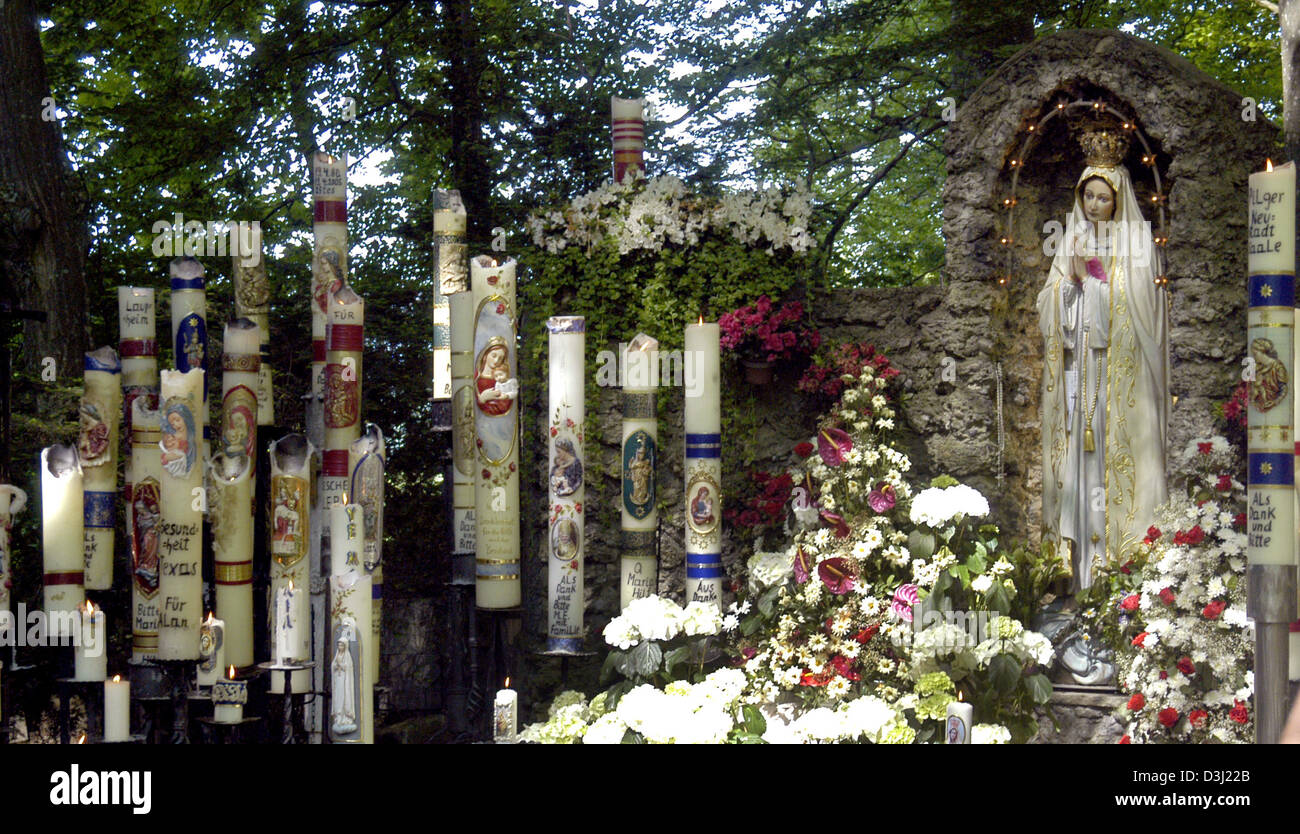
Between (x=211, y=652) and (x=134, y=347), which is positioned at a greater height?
(x=134, y=347)

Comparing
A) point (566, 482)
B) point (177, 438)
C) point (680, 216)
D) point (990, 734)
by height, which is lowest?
point (990, 734)

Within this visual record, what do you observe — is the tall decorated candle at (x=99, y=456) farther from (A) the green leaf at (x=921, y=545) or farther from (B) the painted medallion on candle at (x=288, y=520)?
(A) the green leaf at (x=921, y=545)

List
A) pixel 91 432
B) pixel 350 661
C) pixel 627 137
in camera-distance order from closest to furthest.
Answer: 1. pixel 350 661
2. pixel 91 432
3. pixel 627 137

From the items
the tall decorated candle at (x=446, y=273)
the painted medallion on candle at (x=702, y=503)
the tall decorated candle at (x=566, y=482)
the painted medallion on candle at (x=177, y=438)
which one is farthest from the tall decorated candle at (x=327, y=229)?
the painted medallion on candle at (x=702, y=503)

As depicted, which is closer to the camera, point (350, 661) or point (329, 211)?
point (350, 661)

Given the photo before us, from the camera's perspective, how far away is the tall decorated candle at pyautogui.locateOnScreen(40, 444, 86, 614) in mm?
5406

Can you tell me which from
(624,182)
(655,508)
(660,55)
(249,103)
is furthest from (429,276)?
(655,508)

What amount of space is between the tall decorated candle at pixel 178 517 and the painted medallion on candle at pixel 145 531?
0.85ft

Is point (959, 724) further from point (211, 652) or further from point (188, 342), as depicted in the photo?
point (188, 342)

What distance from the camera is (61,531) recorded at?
5.42m

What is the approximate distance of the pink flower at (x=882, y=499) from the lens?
639cm

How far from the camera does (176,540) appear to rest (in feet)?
17.7

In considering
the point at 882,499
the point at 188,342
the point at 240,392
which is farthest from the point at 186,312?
the point at 882,499

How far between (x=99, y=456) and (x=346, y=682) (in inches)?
68.8
